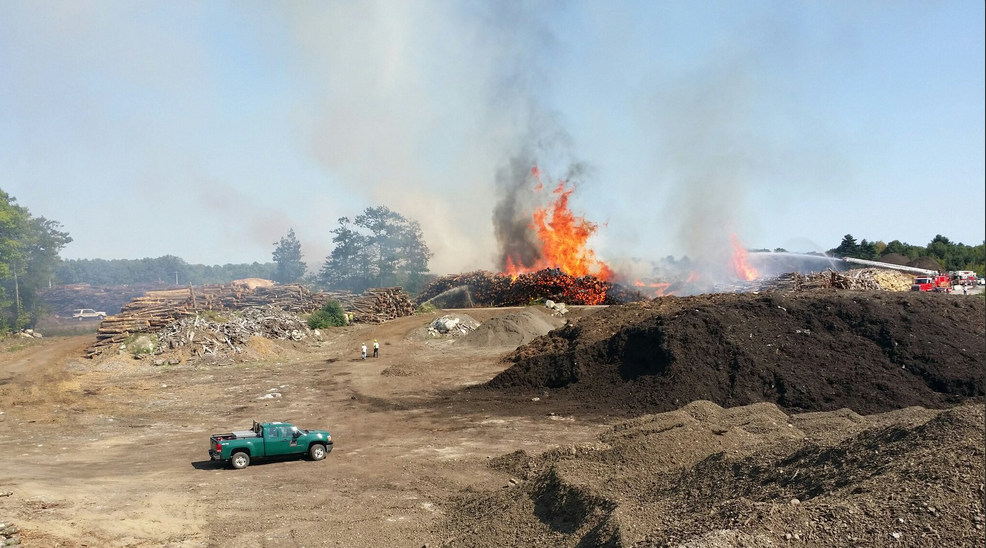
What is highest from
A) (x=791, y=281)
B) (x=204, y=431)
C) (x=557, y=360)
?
(x=791, y=281)

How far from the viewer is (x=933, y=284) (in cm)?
4941

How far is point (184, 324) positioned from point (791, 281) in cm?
4414

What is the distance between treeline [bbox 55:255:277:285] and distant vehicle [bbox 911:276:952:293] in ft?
283

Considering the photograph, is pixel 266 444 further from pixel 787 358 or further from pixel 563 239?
pixel 563 239

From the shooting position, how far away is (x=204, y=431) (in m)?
22.7

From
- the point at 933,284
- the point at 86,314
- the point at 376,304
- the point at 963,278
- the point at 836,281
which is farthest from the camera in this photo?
the point at 86,314

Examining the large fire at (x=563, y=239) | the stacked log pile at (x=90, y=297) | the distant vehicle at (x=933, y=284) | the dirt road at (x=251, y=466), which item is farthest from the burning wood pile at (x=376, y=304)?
the distant vehicle at (x=933, y=284)

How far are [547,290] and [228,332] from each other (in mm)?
27295

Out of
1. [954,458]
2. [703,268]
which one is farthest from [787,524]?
[703,268]

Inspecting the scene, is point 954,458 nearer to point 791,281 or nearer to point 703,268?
point 791,281

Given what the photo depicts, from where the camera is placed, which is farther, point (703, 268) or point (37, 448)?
point (703, 268)

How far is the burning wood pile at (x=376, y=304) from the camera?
184 feet

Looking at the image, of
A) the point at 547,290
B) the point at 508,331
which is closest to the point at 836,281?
the point at 547,290

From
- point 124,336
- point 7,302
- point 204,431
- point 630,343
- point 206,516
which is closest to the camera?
point 206,516
